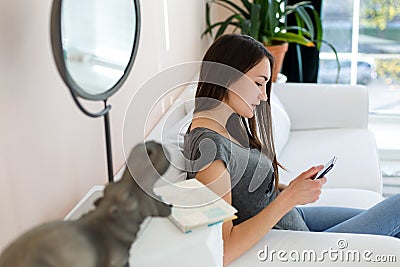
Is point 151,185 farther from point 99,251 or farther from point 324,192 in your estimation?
Result: point 324,192

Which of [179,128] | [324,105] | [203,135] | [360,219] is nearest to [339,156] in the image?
[324,105]

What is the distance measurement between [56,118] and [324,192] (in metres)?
1.13

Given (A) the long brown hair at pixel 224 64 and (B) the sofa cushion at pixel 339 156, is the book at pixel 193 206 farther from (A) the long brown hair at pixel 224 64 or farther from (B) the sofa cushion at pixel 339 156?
(B) the sofa cushion at pixel 339 156

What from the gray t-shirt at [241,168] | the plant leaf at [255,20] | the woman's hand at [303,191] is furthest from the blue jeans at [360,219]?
the plant leaf at [255,20]

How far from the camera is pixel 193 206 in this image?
3.93 feet

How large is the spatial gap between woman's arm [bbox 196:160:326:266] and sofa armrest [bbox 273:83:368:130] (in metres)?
1.22

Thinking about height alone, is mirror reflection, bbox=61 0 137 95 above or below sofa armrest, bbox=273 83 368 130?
above

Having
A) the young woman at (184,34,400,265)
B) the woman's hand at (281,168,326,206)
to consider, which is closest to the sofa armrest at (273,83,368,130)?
the young woman at (184,34,400,265)

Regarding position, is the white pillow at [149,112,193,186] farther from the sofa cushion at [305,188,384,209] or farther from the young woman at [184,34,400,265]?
the sofa cushion at [305,188,384,209]

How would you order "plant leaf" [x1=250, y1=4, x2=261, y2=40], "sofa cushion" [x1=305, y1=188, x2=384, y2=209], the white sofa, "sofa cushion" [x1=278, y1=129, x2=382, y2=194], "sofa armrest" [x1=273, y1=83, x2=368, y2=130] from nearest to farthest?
the white sofa → "sofa cushion" [x1=305, y1=188, x2=384, y2=209] → "sofa cushion" [x1=278, y1=129, x2=382, y2=194] → "sofa armrest" [x1=273, y1=83, x2=368, y2=130] → "plant leaf" [x1=250, y1=4, x2=261, y2=40]

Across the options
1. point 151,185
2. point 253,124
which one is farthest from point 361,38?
point 151,185

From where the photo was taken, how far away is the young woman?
57.3 inches

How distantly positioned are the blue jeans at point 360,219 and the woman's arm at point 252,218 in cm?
25

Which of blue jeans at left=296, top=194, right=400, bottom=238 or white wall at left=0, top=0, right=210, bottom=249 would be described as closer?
white wall at left=0, top=0, right=210, bottom=249
